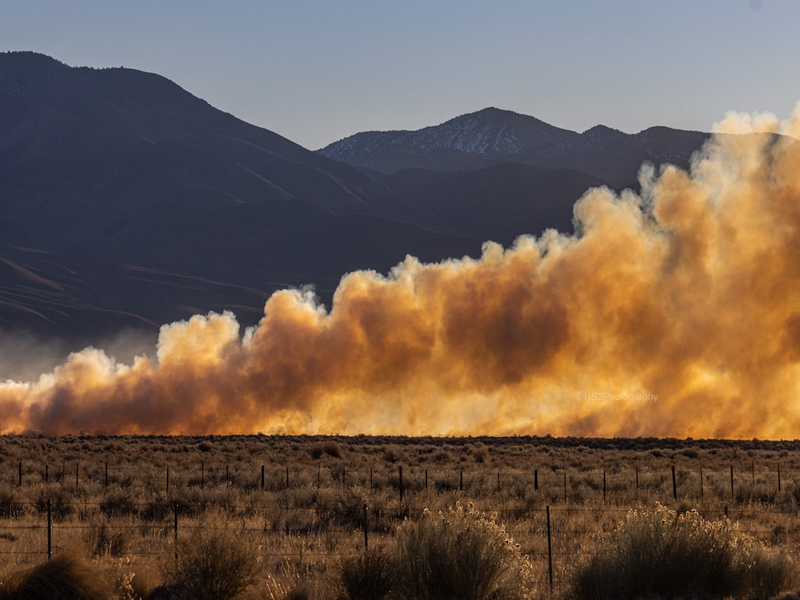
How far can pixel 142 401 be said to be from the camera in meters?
97.1

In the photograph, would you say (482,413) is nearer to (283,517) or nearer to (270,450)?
(270,450)

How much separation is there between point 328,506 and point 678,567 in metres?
17.0

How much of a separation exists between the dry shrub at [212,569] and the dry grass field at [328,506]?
1.7 inches

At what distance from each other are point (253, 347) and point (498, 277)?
881 inches

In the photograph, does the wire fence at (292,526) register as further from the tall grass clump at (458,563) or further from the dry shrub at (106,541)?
the tall grass clump at (458,563)

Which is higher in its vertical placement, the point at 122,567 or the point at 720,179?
the point at 720,179

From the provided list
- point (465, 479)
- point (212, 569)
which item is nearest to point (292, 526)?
point (212, 569)

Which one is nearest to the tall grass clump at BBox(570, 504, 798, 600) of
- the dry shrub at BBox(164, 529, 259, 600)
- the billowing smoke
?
the dry shrub at BBox(164, 529, 259, 600)

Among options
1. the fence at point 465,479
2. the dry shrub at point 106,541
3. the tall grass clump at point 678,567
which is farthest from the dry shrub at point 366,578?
the fence at point 465,479

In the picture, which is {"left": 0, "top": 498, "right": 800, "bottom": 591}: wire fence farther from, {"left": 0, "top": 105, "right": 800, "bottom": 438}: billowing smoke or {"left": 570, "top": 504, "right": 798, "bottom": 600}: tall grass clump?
{"left": 0, "top": 105, "right": 800, "bottom": 438}: billowing smoke

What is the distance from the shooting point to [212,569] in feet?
70.0

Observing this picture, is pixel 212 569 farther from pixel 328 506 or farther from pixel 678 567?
pixel 328 506

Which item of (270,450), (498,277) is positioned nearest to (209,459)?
(270,450)

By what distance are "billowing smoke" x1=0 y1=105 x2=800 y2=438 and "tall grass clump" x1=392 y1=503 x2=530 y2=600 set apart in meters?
66.0
